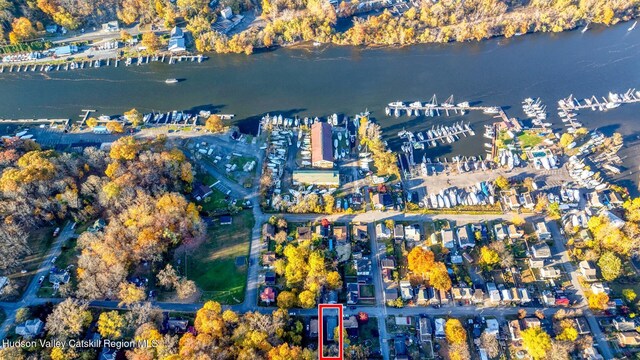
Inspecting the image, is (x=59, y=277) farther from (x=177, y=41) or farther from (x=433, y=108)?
(x=433, y=108)

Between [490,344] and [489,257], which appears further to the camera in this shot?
[489,257]

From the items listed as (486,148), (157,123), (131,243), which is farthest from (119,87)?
(486,148)

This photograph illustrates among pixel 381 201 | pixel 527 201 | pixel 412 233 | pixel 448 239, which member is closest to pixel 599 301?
pixel 527 201

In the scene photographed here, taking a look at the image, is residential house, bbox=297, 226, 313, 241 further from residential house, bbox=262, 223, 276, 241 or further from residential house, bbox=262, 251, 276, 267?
residential house, bbox=262, 251, 276, 267

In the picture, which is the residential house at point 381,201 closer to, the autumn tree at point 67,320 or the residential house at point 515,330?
the residential house at point 515,330

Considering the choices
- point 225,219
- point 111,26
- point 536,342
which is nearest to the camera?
point 536,342

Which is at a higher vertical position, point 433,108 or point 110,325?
point 433,108
